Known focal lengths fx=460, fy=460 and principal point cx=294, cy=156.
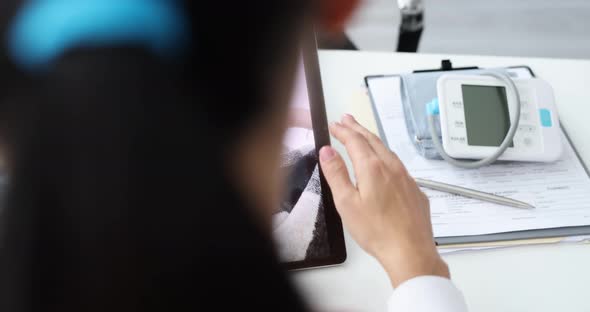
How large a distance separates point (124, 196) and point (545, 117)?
0.57 metres

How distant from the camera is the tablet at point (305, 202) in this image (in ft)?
1.73

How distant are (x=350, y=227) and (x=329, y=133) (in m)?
0.14

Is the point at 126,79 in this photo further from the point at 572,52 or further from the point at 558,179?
the point at 572,52

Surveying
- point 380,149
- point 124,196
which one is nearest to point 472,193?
point 380,149

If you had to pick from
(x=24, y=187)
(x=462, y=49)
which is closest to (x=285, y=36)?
(x=24, y=187)

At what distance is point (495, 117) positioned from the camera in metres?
0.63

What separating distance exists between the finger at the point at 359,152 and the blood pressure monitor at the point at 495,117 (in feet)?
0.47

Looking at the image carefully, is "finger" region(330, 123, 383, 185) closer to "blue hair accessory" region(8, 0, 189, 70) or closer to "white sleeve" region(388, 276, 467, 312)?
"white sleeve" region(388, 276, 467, 312)

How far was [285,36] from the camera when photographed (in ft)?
1.83

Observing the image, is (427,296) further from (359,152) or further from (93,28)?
(93,28)

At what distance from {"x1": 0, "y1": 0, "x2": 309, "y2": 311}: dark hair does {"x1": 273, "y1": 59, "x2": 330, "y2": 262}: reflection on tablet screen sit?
0.14m

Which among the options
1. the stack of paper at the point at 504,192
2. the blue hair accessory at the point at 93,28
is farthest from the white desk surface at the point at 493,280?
the blue hair accessory at the point at 93,28

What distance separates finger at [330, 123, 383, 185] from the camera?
50 centimetres

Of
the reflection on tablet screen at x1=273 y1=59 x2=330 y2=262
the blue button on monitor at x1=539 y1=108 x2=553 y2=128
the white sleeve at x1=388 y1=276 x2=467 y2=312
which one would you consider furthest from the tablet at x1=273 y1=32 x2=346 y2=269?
the blue button on monitor at x1=539 y1=108 x2=553 y2=128
